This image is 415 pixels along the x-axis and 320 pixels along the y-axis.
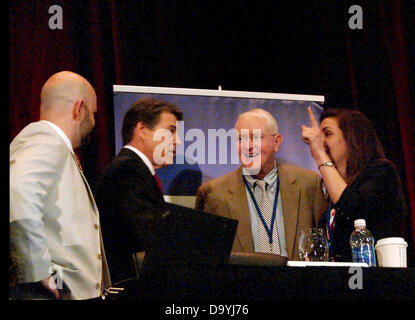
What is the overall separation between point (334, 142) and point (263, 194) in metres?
0.49

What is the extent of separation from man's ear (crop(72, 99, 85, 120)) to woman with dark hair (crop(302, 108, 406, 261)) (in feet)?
4.02

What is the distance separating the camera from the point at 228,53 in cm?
358

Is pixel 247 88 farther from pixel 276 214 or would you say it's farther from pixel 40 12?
pixel 40 12

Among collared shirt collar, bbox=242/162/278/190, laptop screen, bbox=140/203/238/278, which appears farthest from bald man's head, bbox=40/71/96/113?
laptop screen, bbox=140/203/238/278

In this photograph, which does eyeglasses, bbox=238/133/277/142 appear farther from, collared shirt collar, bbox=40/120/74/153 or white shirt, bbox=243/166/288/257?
collared shirt collar, bbox=40/120/74/153

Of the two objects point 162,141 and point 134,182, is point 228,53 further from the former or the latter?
point 134,182

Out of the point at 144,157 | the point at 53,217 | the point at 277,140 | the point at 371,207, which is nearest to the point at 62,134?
the point at 53,217

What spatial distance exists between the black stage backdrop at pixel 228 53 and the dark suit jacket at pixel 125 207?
34cm

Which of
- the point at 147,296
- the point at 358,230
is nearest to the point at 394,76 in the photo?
the point at 358,230

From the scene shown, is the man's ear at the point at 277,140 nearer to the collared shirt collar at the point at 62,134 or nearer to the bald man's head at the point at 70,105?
the bald man's head at the point at 70,105

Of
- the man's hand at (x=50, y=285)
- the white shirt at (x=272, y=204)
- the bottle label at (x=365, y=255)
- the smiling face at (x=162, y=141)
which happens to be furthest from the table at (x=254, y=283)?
the smiling face at (x=162, y=141)

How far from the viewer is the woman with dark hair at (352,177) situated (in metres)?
3.02

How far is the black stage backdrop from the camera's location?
3.31 metres
